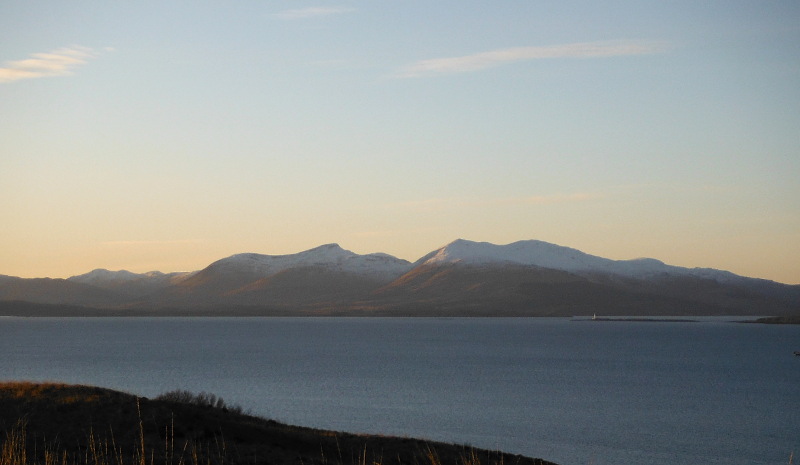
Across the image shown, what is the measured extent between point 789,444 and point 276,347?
9731 cm

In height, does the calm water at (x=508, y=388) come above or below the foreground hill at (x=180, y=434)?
below

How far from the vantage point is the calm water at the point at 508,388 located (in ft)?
153

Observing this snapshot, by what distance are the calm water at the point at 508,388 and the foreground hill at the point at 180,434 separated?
8348mm

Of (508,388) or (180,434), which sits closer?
(180,434)

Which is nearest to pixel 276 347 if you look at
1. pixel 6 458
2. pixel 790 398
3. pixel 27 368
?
pixel 27 368

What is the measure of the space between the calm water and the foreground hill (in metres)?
8.35

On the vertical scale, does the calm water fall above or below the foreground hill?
below

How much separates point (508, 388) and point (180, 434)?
1833 inches

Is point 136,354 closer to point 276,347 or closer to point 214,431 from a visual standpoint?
point 276,347

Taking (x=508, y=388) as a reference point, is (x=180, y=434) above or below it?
above

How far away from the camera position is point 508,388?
72.8 m

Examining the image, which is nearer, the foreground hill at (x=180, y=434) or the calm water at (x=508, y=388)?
the foreground hill at (x=180, y=434)

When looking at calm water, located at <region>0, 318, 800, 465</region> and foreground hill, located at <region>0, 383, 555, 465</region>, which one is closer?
foreground hill, located at <region>0, 383, 555, 465</region>

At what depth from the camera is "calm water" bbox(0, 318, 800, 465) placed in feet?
153
